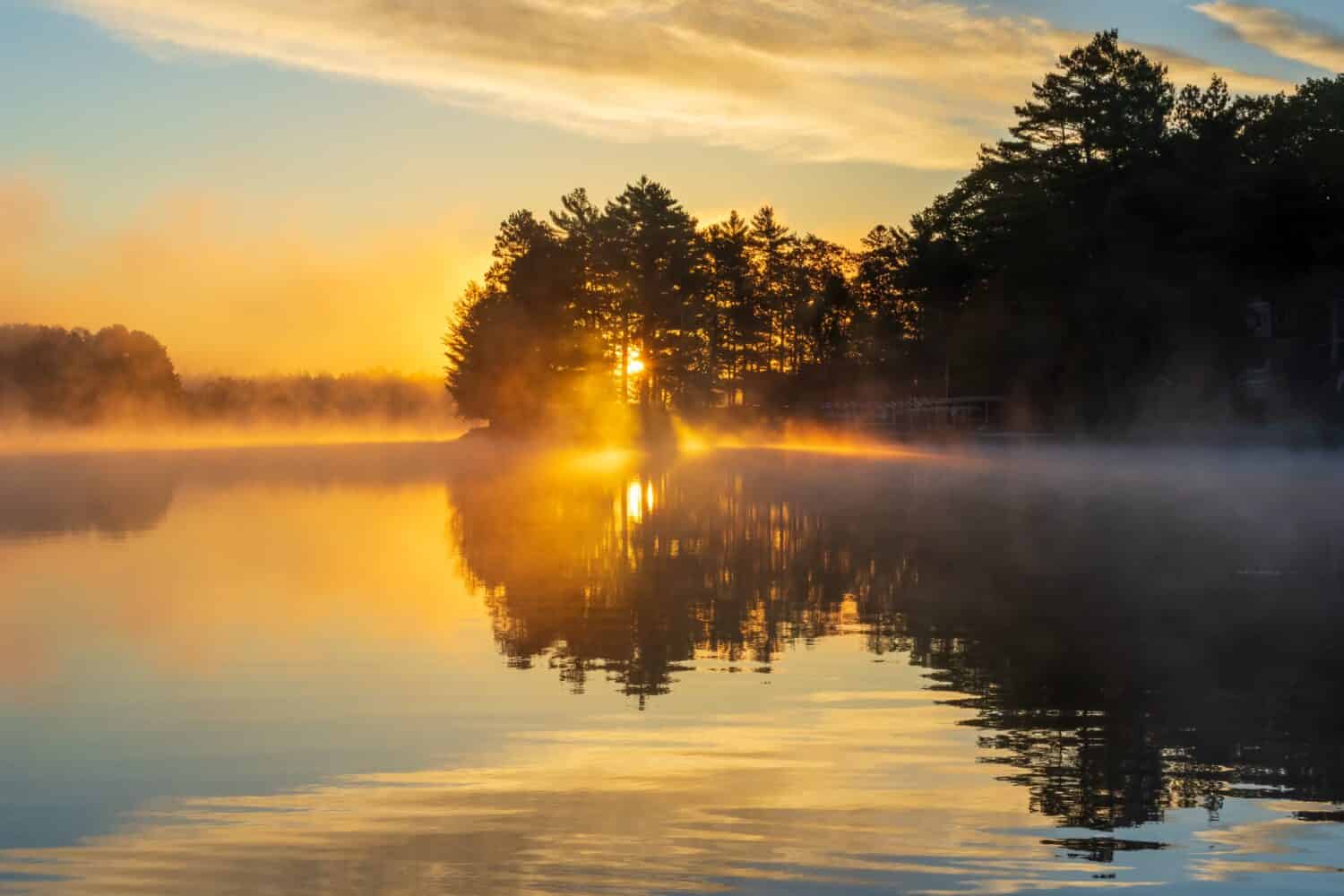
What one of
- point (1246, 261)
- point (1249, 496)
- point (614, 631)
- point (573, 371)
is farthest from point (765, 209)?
point (614, 631)

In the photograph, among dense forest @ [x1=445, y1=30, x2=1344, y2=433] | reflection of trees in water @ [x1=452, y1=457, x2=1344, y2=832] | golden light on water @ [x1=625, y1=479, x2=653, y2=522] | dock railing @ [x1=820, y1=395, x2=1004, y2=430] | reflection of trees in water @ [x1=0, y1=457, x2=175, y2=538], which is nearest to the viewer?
reflection of trees in water @ [x1=452, y1=457, x2=1344, y2=832]

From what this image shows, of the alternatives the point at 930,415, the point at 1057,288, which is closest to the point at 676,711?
the point at 1057,288

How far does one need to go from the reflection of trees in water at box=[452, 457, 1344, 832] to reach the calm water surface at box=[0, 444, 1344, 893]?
6 cm

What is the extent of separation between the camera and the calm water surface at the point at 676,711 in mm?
8055

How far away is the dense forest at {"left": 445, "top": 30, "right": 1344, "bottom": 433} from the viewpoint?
220 ft

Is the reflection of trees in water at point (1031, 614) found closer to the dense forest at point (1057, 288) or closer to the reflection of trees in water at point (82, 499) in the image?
the reflection of trees in water at point (82, 499)

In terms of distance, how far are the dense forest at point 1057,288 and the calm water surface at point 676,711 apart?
4151 cm

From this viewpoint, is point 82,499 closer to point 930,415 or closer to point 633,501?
point 633,501

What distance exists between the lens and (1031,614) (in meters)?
17.3

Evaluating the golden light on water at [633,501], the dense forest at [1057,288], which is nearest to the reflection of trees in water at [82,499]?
the golden light on water at [633,501]

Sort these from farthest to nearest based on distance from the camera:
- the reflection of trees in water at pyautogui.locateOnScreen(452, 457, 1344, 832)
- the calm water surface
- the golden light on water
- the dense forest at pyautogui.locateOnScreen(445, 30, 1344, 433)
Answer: the dense forest at pyautogui.locateOnScreen(445, 30, 1344, 433)
the golden light on water
the reflection of trees in water at pyautogui.locateOnScreen(452, 457, 1344, 832)
the calm water surface

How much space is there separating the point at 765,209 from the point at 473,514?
122 meters

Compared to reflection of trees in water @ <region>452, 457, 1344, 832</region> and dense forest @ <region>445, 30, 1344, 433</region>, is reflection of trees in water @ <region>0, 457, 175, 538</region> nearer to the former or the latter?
reflection of trees in water @ <region>452, 457, 1344, 832</region>

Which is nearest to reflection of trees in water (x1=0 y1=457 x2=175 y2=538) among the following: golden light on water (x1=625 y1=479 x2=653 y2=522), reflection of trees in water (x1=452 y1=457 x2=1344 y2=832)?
reflection of trees in water (x1=452 y1=457 x2=1344 y2=832)
